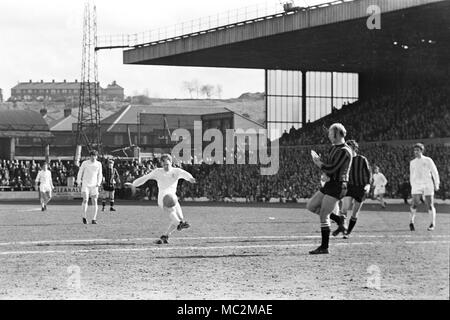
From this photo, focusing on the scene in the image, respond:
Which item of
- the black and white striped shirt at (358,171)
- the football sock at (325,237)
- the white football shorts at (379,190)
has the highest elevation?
the black and white striped shirt at (358,171)

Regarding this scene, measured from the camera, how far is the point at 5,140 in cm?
6938

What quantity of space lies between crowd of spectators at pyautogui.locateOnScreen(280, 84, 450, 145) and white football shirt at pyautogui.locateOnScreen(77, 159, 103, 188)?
2030 cm

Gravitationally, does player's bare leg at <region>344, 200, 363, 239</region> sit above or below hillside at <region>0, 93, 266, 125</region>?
below

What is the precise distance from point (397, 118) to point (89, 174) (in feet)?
79.5
